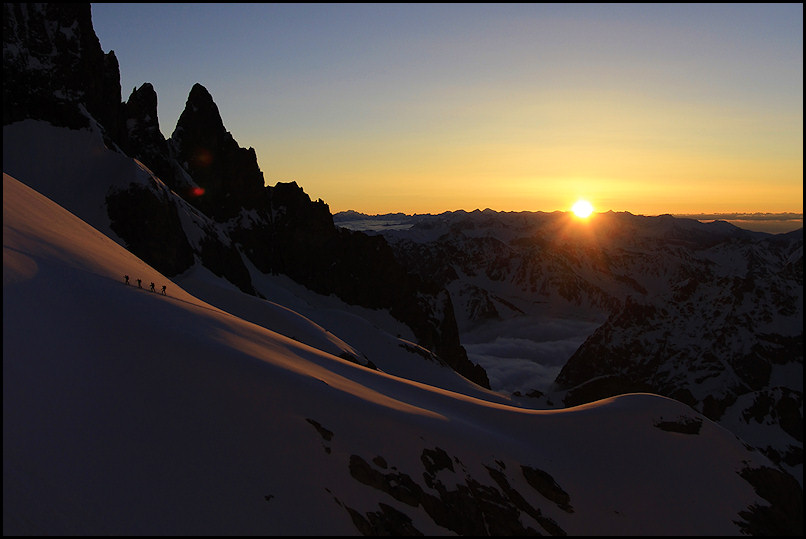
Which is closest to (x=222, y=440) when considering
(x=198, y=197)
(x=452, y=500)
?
(x=452, y=500)

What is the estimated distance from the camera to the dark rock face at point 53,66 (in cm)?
6238

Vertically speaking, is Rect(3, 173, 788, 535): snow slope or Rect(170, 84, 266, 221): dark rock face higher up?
Rect(170, 84, 266, 221): dark rock face

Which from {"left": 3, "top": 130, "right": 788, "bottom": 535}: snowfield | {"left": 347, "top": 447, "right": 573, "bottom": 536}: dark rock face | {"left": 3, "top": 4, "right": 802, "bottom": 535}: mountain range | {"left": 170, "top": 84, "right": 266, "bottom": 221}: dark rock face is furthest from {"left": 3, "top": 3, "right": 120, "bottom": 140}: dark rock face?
{"left": 347, "top": 447, "right": 573, "bottom": 536}: dark rock face

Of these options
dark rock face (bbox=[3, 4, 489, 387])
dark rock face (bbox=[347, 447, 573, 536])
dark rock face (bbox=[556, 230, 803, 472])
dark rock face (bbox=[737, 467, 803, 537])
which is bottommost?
dark rock face (bbox=[556, 230, 803, 472])

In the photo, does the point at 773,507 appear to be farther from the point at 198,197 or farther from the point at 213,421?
the point at 198,197

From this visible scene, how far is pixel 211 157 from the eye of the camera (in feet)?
371

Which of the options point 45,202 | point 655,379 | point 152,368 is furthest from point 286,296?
point 655,379

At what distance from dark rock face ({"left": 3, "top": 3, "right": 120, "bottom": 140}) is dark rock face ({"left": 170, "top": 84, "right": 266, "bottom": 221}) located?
3743 centimetres

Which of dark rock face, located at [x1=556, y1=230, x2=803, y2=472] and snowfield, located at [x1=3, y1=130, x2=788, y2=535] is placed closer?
snowfield, located at [x1=3, y1=130, x2=788, y2=535]

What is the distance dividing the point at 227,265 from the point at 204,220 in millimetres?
7854

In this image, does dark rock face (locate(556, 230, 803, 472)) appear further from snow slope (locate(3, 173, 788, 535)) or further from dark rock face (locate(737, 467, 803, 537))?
snow slope (locate(3, 173, 788, 535))

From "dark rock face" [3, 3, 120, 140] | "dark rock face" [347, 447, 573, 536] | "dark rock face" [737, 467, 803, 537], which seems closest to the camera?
"dark rock face" [347, 447, 573, 536]

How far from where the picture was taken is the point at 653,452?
110 ft

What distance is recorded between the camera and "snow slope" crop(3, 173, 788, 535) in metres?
12.4
